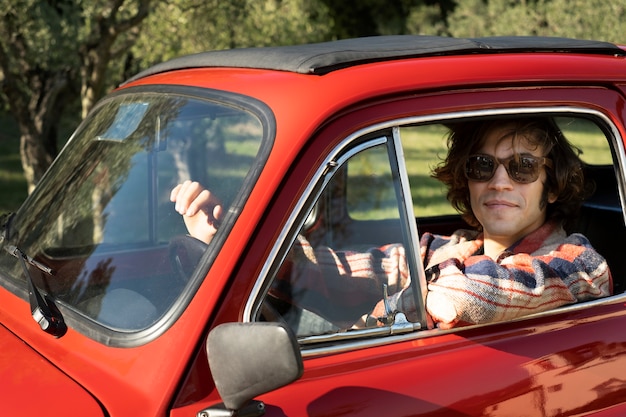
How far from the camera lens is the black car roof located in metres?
2.12

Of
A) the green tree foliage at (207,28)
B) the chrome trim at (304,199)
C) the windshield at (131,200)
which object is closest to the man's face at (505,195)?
the chrome trim at (304,199)

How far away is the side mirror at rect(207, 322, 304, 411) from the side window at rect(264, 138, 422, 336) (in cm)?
26

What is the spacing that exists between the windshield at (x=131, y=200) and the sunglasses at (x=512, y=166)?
0.78 m

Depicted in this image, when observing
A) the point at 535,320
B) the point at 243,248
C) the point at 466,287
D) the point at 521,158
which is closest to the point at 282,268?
the point at 243,248

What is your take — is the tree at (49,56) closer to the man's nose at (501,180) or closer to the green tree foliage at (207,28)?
the green tree foliage at (207,28)

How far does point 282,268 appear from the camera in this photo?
1912mm

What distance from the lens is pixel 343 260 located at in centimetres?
217

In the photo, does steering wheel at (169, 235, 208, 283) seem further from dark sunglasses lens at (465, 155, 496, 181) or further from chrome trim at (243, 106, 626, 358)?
dark sunglasses lens at (465, 155, 496, 181)

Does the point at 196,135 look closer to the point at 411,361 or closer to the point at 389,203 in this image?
the point at 389,203

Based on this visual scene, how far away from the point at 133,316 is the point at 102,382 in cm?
18

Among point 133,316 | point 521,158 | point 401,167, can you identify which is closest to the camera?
point 133,316

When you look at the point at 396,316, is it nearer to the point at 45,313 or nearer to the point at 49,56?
the point at 45,313

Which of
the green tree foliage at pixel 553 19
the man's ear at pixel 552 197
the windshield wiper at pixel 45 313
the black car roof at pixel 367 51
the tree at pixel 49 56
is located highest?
the green tree foliage at pixel 553 19

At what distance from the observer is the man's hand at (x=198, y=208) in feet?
6.59
